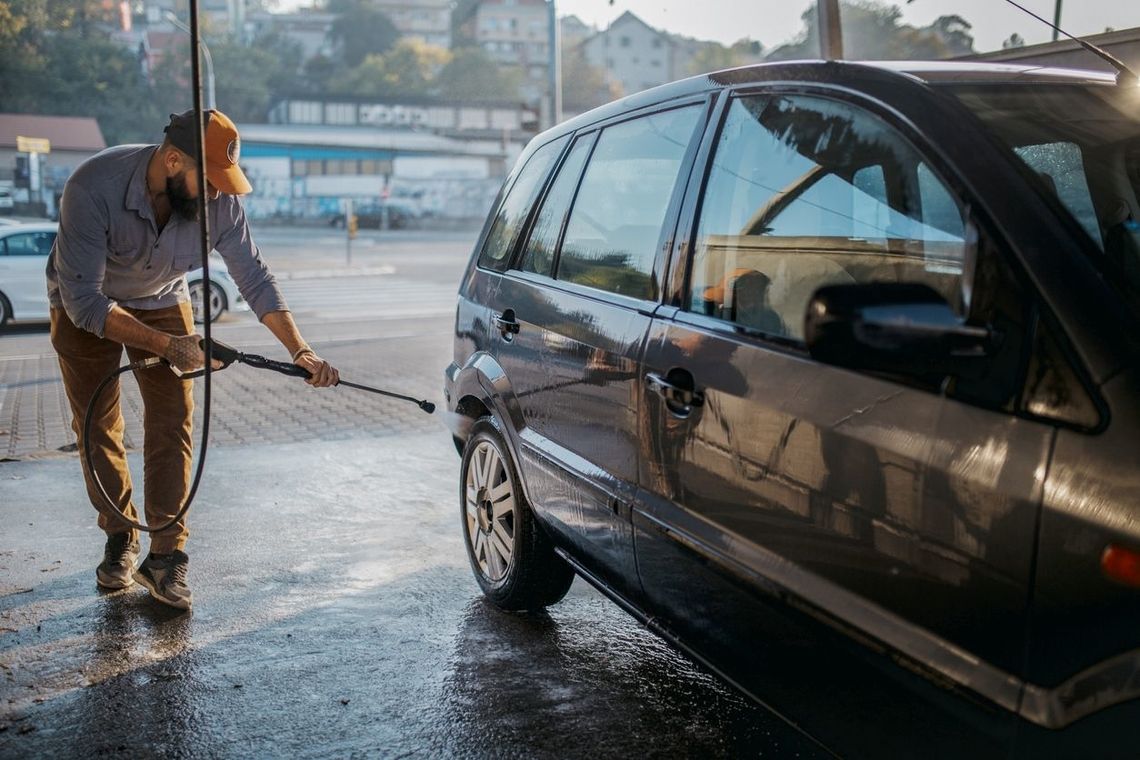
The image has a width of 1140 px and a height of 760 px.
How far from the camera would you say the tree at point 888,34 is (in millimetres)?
7895

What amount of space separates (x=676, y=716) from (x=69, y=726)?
176cm

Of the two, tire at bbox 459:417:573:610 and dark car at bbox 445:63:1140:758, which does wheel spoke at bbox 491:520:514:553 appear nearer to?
tire at bbox 459:417:573:610

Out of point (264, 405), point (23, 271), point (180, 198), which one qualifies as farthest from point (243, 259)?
point (23, 271)

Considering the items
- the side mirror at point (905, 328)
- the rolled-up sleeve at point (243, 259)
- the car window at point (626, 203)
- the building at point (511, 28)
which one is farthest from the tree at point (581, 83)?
the side mirror at point (905, 328)

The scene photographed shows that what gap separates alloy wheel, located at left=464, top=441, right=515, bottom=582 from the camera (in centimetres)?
402

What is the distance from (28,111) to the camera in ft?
216

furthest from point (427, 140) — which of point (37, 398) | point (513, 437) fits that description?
point (513, 437)

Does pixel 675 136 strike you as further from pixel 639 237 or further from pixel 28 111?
pixel 28 111

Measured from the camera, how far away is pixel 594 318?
3.25 metres

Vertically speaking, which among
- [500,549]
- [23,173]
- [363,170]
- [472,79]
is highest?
[472,79]

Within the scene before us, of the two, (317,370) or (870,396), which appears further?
(317,370)

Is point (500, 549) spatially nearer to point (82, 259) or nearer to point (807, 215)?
point (82, 259)

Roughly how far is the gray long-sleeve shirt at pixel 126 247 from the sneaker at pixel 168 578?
2.97 ft

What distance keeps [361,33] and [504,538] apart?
126m
